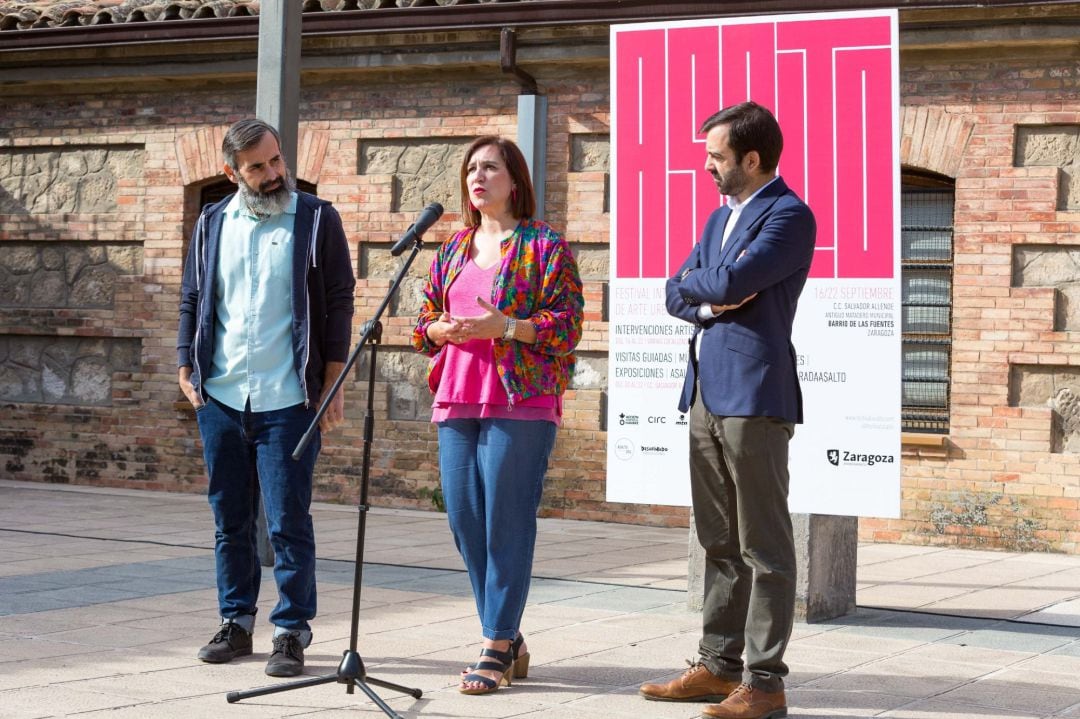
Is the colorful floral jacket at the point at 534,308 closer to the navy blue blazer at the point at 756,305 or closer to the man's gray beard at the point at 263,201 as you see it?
the navy blue blazer at the point at 756,305

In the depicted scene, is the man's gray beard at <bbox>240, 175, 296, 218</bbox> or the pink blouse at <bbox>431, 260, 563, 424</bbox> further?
the man's gray beard at <bbox>240, 175, 296, 218</bbox>

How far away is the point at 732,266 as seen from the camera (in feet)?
15.9

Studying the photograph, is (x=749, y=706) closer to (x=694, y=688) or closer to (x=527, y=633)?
(x=694, y=688)

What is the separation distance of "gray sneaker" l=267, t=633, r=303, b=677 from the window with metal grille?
6606 mm

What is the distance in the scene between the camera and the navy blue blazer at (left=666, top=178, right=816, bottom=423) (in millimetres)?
4848

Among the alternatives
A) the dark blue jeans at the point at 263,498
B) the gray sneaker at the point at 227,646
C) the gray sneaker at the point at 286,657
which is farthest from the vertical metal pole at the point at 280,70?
the gray sneaker at the point at 286,657

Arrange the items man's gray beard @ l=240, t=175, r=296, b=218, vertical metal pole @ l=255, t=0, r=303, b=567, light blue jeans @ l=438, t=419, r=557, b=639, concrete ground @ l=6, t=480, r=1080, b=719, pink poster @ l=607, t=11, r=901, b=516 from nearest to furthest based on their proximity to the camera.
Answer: concrete ground @ l=6, t=480, r=1080, b=719 → light blue jeans @ l=438, t=419, r=557, b=639 → man's gray beard @ l=240, t=175, r=296, b=218 → pink poster @ l=607, t=11, r=901, b=516 → vertical metal pole @ l=255, t=0, r=303, b=567

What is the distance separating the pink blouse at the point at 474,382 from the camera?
17.1 feet

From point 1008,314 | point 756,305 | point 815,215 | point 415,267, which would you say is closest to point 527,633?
point 756,305

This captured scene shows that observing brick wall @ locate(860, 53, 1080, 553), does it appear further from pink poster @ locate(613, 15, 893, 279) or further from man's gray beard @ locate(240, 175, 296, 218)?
man's gray beard @ locate(240, 175, 296, 218)

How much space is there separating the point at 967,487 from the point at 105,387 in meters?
7.63

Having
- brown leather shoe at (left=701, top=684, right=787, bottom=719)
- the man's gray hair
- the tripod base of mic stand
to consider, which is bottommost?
brown leather shoe at (left=701, top=684, right=787, bottom=719)

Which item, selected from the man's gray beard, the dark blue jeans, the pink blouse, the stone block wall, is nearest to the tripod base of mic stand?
the dark blue jeans

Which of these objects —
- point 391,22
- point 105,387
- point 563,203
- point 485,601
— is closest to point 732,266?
point 485,601
